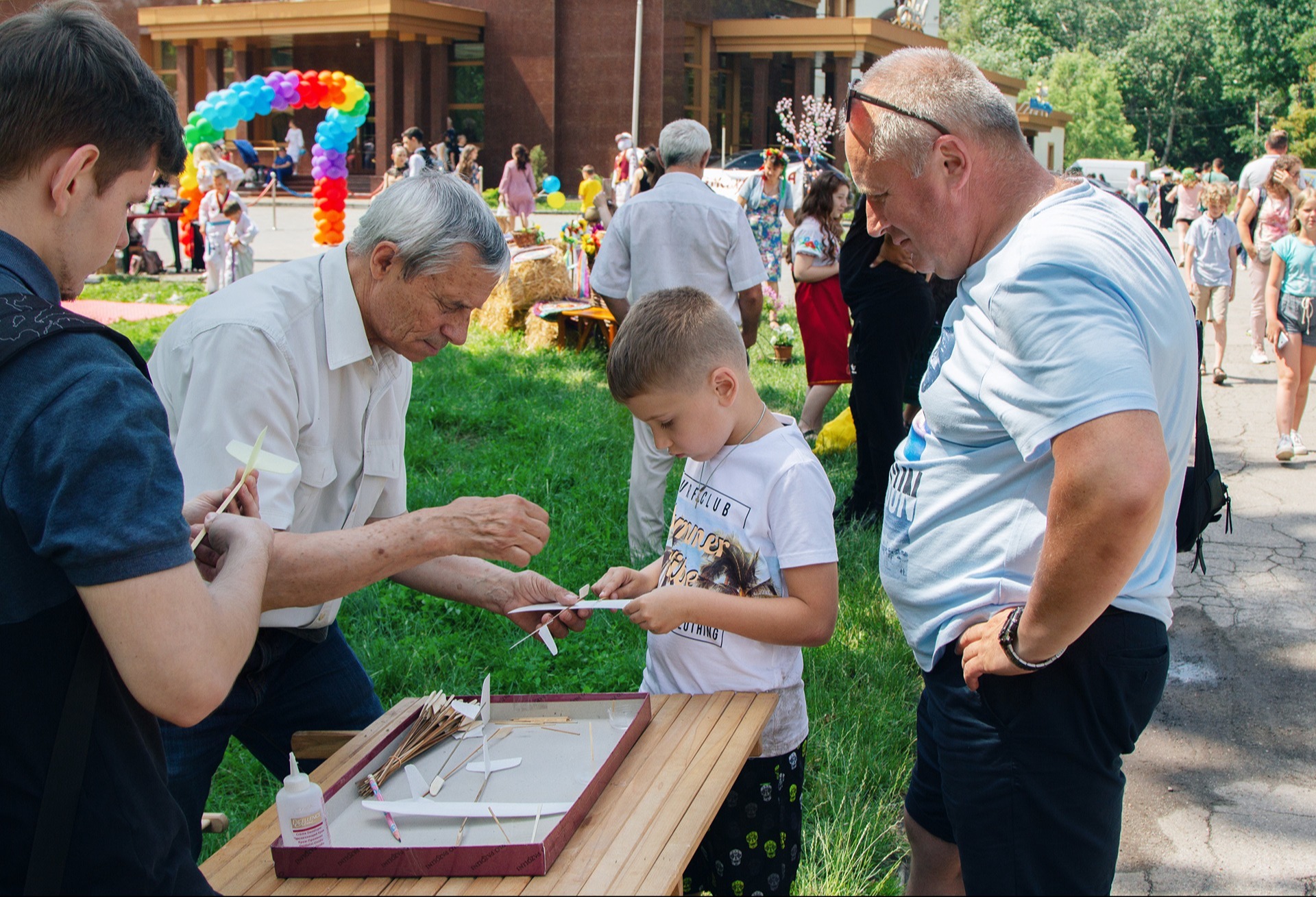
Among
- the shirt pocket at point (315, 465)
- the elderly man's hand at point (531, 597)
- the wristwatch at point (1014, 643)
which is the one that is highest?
the shirt pocket at point (315, 465)

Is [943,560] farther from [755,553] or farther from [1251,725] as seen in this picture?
[1251,725]

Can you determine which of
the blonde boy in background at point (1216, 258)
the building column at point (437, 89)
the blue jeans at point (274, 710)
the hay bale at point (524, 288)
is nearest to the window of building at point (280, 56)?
the building column at point (437, 89)

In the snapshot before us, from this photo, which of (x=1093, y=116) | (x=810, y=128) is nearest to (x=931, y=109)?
(x=810, y=128)

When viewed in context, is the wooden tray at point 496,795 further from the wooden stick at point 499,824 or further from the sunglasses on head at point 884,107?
the sunglasses on head at point 884,107

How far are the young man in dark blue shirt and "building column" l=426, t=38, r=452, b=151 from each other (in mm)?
31857

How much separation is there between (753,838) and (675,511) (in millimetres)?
797

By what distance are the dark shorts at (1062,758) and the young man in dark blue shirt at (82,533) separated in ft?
4.34

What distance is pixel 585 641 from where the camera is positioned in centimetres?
440

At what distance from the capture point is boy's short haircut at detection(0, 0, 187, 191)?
1.33 m

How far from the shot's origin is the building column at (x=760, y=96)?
3625cm

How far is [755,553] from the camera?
244 centimetres

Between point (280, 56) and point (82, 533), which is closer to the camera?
point (82, 533)

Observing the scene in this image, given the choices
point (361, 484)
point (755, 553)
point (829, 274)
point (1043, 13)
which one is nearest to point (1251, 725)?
point (755, 553)

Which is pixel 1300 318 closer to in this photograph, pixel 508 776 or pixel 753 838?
pixel 753 838
